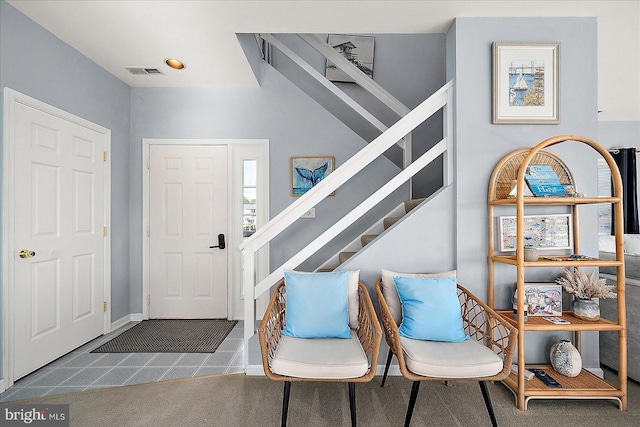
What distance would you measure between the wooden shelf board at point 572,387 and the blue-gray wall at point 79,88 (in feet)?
12.1

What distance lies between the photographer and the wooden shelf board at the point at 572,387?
2.05 meters

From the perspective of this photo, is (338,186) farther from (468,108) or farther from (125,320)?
(125,320)

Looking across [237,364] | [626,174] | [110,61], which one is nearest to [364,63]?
[110,61]

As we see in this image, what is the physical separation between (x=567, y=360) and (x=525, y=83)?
1.90m

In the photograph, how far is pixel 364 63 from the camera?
4.18m

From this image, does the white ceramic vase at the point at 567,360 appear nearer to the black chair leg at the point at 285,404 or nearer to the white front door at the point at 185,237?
the black chair leg at the point at 285,404

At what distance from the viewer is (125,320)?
3.73m

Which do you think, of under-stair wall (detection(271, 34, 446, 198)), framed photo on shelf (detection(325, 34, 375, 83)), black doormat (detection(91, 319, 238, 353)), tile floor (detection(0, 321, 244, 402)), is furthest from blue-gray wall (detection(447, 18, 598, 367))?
black doormat (detection(91, 319, 238, 353))

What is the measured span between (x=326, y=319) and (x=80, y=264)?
7.78ft

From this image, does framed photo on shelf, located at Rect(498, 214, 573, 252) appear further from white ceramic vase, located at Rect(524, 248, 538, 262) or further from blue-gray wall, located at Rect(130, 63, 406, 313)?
blue-gray wall, located at Rect(130, 63, 406, 313)

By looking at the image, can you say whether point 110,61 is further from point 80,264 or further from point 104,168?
point 80,264

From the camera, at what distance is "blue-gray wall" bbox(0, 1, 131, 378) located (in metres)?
2.38

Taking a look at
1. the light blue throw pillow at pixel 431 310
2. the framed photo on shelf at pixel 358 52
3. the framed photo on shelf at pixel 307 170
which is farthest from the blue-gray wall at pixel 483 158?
the framed photo on shelf at pixel 358 52

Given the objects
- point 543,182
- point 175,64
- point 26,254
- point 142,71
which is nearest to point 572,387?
point 543,182
